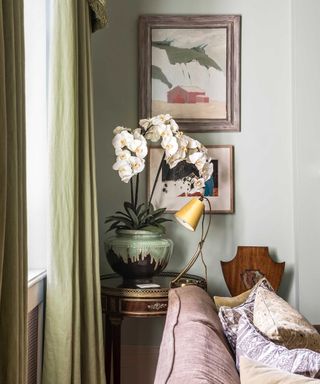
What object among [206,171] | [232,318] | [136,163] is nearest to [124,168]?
[136,163]

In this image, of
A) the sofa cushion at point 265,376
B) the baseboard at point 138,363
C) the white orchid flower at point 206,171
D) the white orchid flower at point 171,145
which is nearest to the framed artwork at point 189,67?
the white orchid flower at point 206,171

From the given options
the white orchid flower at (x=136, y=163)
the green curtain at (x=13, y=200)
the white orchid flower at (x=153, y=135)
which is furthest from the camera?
the white orchid flower at (x=153, y=135)

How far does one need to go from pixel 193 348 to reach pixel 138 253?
1080 mm

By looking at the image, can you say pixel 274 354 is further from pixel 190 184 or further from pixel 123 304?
pixel 190 184

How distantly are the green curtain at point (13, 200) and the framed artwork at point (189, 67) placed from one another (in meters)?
1.69

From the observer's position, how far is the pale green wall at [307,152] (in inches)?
114

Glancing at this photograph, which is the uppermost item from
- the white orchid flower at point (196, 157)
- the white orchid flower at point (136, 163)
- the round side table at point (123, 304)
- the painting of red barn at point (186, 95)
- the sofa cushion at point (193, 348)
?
the painting of red barn at point (186, 95)

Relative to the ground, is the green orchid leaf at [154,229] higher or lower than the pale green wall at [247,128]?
lower

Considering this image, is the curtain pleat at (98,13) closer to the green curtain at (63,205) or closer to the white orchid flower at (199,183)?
the green curtain at (63,205)

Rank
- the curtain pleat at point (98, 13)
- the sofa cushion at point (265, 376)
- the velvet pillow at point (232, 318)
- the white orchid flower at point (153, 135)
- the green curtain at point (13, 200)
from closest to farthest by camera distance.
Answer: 1. the sofa cushion at point (265, 376)
2. the green curtain at point (13, 200)
3. the velvet pillow at point (232, 318)
4. the curtain pleat at point (98, 13)
5. the white orchid flower at point (153, 135)

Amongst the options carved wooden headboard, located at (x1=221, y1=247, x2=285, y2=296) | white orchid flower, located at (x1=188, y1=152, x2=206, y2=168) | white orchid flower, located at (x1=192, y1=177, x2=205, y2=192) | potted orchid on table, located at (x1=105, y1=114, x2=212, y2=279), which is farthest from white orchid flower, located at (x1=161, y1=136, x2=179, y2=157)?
carved wooden headboard, located at (x1=221, y1=247, x2=285, y2=296)

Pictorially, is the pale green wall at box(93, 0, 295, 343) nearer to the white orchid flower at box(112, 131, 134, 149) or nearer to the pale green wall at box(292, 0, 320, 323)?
the pale green wall at box(292, 0, 320, 323)

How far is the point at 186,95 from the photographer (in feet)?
10.1

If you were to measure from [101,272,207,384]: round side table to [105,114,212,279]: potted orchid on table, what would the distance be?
11cm
